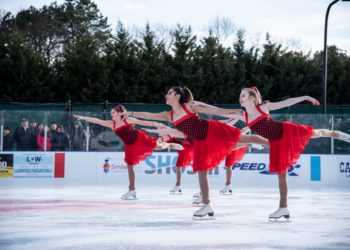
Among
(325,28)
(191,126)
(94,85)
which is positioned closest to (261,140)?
(191,126)

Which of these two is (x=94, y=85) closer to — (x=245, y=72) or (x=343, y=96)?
(x=245, y=72)

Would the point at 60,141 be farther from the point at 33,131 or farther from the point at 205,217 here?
the point at 205,217

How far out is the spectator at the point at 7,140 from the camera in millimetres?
13961

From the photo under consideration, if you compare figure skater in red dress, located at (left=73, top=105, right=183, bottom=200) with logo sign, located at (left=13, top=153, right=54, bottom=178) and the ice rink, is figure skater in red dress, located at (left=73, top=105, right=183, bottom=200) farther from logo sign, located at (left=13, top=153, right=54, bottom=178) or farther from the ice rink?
logo sign, located at (left=13, top=153, right=54, bottom=178)

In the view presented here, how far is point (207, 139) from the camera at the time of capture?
6.39 meters

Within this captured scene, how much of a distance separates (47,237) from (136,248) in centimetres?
96

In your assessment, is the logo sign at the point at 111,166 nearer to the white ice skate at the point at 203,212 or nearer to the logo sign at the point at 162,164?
the logo sign at the point at 162,164

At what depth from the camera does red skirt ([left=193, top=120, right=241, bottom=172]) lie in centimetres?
635

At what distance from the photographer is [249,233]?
17.1ft

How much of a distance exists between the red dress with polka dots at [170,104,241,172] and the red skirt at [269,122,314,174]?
1.69 feet

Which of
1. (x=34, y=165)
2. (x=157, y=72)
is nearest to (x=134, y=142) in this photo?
(x=34, y=165)

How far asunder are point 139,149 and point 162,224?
11.2 feet

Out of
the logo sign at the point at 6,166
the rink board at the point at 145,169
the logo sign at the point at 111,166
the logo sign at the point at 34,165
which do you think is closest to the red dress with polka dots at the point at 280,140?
the rink board at the point at 145,169

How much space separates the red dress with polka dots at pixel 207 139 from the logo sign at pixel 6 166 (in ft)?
28.6
